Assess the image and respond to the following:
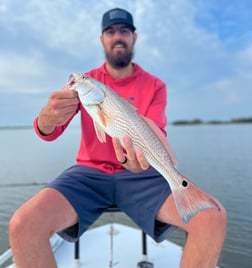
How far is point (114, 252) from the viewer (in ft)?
11.1

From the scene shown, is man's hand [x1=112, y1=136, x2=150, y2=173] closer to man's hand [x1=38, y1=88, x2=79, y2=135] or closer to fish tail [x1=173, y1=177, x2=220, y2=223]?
A: fish tail [x1=173, y1=177, x2=220, y2=223]

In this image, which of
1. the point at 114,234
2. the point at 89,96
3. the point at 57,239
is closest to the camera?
the point at 89,96

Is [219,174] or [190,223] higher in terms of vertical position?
[190,223]

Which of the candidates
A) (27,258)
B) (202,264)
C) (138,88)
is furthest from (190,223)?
(138,88)

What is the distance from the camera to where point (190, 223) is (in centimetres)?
214

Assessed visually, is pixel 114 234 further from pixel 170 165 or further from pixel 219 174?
pixel 219 174

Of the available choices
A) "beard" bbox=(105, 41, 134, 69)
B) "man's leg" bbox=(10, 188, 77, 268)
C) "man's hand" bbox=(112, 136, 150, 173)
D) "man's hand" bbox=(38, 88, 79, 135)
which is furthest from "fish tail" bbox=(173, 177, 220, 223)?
"beard" bbox=(105, 41, 134, 69)

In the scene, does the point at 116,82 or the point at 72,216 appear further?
the point at 116,82

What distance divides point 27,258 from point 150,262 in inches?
58.4

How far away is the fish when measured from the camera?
207cm

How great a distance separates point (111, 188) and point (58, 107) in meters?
0.88

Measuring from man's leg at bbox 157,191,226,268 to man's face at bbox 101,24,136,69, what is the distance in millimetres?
1825

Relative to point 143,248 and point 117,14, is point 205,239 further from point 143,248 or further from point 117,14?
point 117,14

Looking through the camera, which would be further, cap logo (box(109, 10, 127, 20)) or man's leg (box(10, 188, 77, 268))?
cap logo (box(109, 10, 127, 20))
